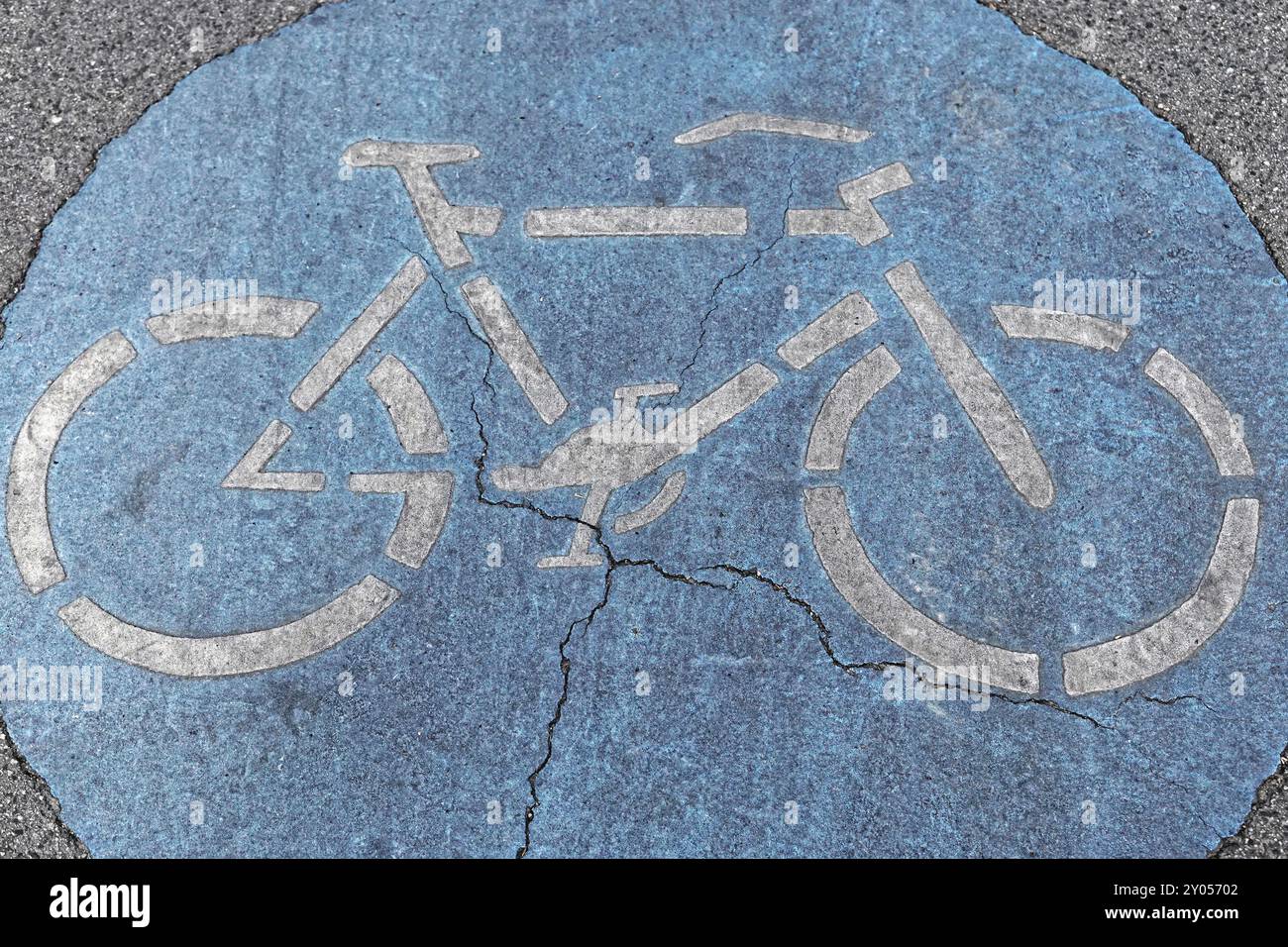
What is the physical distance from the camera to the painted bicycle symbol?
338 centimetres

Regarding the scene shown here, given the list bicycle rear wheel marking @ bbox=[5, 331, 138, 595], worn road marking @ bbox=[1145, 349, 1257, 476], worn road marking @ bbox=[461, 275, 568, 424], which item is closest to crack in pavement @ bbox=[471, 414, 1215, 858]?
worn road marking @ bbox=[461, 275, 568, 424]

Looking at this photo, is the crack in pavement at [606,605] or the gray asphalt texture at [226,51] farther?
the gray asphalt texture at [226,51]

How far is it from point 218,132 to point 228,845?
274 centimetres

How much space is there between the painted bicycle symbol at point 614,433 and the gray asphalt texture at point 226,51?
758 mm

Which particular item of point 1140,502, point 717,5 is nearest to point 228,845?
point 1140,502

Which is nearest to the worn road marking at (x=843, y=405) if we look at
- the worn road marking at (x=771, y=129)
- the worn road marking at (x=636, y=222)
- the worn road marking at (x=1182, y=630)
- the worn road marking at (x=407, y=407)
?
the worn road marking at (x=636, y=222)

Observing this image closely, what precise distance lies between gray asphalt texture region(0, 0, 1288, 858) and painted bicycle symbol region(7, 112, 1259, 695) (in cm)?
76

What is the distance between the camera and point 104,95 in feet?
12.7

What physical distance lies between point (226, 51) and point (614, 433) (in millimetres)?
2311

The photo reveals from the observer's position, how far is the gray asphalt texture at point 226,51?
3.80 meters

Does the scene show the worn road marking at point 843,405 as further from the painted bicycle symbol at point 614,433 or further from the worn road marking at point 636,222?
the worn road marking at point 636,222
